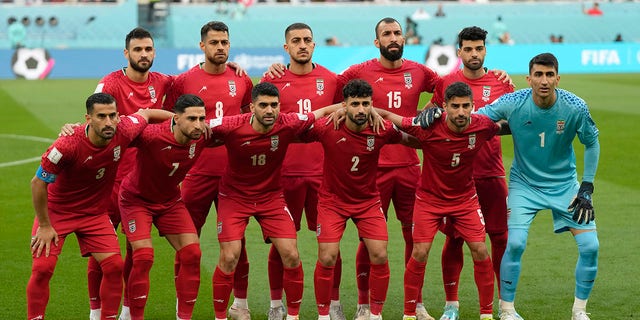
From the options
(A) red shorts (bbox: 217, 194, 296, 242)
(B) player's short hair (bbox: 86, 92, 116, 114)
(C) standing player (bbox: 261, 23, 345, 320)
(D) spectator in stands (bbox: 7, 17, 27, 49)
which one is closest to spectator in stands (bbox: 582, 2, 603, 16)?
(D) spectator in stands (bbox: 7, 17, 27, 49)

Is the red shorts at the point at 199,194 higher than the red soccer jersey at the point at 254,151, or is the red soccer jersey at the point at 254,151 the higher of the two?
the red soccer jersey at the point at 254,151

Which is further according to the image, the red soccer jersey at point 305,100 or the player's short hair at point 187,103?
the red soccer jersey at point 305,100

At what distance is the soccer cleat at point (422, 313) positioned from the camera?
9602 millimetres

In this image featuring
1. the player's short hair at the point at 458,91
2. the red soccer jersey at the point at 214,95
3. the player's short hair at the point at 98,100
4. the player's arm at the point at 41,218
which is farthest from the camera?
the red soccer jersey at the point at 214,95

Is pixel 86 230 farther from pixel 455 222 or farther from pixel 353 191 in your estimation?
pixel 455 222

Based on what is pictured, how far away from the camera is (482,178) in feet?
32.3

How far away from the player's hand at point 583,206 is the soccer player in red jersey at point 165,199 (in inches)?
129

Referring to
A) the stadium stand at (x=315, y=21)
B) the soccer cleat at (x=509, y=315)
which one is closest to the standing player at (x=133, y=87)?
the soccer cleat at (x=509, y=315)

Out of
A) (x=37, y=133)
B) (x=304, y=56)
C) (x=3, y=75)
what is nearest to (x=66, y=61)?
(x=3, y=75)

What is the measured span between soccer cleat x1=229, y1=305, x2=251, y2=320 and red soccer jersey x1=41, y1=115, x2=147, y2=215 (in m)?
1.65

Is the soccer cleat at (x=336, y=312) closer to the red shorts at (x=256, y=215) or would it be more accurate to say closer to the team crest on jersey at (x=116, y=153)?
the red shorts at (x=256, y=215)

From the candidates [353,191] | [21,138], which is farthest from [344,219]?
[21,138]

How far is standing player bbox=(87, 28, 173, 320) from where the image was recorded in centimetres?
976

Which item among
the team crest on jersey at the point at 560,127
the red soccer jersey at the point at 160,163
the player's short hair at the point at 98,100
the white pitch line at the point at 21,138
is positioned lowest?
the white pitch line at the point at 21,138
